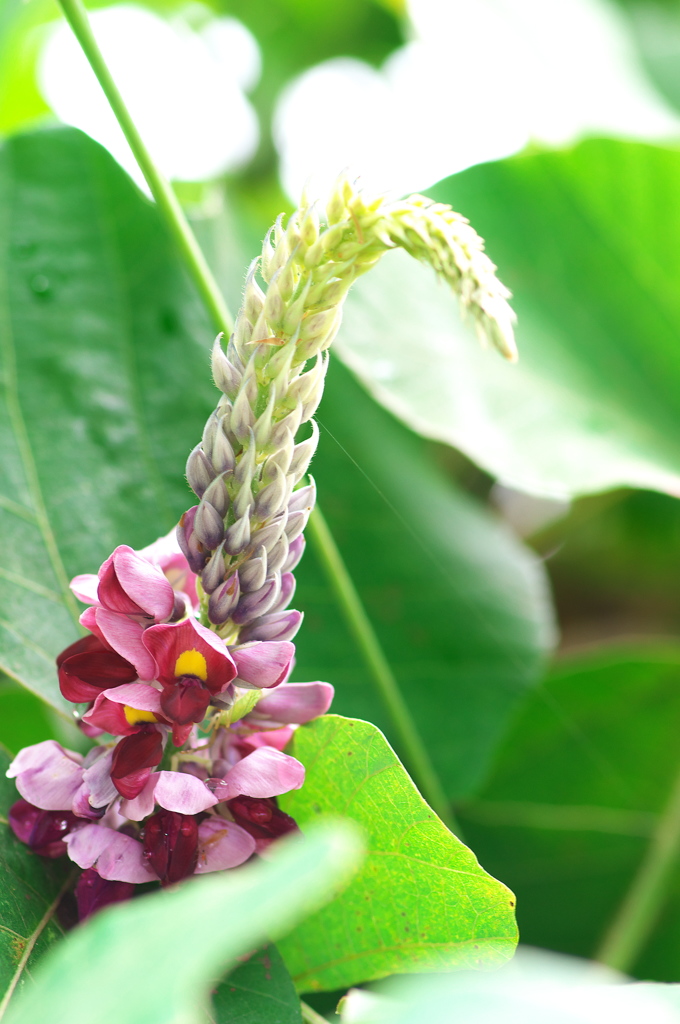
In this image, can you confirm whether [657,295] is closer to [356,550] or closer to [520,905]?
[356,550]

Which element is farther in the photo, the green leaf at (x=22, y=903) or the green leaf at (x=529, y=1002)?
the green leaf at (x=22, y=903)

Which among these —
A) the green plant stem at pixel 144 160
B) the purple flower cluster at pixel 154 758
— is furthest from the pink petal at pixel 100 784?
the green plant stem at pixel 144 160

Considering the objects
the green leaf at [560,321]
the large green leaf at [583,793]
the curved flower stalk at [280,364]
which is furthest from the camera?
the large green leaf at [583,793]

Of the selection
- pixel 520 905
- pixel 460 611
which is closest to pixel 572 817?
pixel 520 905

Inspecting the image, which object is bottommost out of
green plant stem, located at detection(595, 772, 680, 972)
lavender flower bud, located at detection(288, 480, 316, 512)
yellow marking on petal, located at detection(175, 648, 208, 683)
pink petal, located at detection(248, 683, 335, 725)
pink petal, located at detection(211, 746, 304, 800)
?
green plant stem, located at detection(595, 772, 680, 972)

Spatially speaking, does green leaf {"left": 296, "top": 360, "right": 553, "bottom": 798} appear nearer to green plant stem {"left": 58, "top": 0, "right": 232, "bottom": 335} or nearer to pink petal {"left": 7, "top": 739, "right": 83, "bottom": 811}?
green plant stem {"left": 58, "top": 0, "right": 232, "bottom": 335}

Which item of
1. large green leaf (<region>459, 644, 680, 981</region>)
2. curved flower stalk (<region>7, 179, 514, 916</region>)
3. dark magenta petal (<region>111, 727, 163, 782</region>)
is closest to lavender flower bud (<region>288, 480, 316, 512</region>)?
curved flower stalk (<region>7, 179, 514, 916</region>)

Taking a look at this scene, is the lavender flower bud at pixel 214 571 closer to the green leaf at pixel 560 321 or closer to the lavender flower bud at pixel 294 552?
the lavender flower bud at pixel 294 552

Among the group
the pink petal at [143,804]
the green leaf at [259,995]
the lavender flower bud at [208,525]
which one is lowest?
the green leaf at [259,995]
